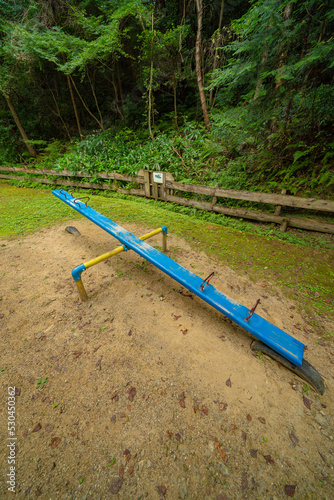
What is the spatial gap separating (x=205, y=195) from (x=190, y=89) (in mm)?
11660

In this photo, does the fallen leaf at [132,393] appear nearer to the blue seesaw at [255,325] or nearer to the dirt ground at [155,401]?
the dirt ground at [155,401]

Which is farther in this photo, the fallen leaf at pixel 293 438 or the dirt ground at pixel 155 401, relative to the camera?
the fallen leaf at pixel 293 438

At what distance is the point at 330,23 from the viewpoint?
163 inches

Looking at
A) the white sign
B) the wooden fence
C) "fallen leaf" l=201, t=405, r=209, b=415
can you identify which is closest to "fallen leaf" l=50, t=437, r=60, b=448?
"fallen leaf" l=201, t=405, r=209, b=415

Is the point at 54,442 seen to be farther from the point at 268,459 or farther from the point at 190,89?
the point at 190,89

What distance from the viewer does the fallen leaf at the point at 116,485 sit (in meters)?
1.40

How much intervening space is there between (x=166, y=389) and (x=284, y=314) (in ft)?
6.70

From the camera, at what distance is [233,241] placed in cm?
468

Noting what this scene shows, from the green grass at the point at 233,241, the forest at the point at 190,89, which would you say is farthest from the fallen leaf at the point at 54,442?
the forest at the point at 190,89

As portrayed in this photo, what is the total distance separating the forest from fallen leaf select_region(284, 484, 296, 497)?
18.2 feet

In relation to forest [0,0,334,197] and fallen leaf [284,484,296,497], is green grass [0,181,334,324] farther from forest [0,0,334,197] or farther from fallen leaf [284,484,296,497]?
fallen leaf [284,484,296,497]

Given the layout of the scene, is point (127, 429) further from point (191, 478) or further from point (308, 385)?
point (308, 385)

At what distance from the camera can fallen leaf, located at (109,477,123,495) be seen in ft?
4.60

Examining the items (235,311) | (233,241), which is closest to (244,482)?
(235,311)
